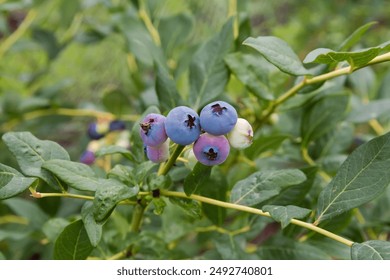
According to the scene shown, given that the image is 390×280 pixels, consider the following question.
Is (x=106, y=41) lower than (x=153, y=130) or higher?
higher

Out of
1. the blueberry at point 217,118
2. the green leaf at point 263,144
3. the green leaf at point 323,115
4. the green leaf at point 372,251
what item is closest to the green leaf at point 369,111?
the green leaf at point 323,115

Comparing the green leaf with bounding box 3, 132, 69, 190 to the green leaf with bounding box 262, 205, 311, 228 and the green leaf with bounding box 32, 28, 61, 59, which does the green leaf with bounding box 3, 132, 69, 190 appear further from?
the green leaf with bounding box 32, 28, 61, 59

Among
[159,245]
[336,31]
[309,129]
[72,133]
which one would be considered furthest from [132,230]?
[336,31]

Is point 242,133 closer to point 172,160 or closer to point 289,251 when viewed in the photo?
point 172,160

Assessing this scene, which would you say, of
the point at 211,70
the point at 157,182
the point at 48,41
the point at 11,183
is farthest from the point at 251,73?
the point at 48,41

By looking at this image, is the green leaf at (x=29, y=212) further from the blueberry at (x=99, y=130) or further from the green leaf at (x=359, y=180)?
the green leaf at (x=359, y=180)
